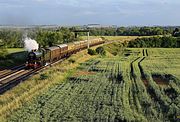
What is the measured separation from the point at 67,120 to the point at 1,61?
35.8 metres

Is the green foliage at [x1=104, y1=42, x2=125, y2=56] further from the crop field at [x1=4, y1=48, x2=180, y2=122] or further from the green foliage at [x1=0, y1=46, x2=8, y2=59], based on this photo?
the crop field at [x1=4, y1=48, x2=180, y2=122]

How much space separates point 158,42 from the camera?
114 metres

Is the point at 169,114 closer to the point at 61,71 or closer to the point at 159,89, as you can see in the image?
the point at 159,89

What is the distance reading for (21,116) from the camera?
1955cm

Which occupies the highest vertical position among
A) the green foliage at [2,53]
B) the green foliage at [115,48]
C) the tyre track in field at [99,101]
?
the tyre track in field at [99,101]

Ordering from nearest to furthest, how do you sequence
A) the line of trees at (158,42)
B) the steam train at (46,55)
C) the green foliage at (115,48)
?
the steam train at (46,55) → the green foliage at (115,48) → the line of trees at (158,42)

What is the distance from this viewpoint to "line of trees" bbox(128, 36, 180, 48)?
365 feet

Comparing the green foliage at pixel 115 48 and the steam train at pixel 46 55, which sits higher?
the steam train at pixel 46 55

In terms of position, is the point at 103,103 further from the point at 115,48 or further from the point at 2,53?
the point at 115,48

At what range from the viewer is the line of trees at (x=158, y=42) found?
11119 centimetres

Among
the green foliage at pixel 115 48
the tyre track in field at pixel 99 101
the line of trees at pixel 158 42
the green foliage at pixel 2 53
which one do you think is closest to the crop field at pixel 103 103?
the tyre track in field at pixel 99 101

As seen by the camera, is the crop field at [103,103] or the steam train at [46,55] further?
the steam train at [46,55]

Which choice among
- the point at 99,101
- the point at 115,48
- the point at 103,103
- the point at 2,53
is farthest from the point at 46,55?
the point at 115,48

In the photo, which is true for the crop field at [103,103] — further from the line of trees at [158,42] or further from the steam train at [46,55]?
the line of trees at [158,42]
